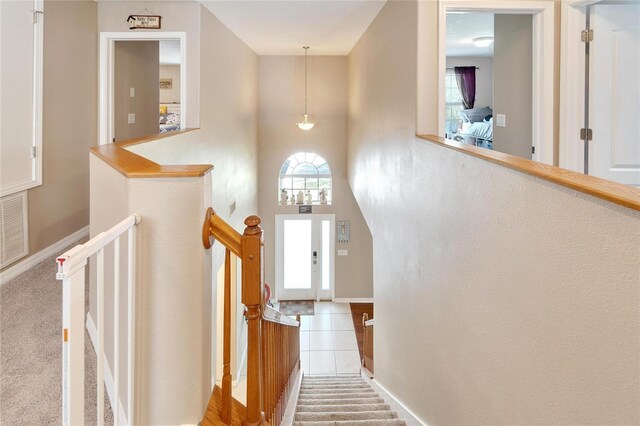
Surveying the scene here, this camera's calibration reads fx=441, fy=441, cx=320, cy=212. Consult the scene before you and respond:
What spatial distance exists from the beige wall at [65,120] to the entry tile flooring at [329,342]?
4.29 m

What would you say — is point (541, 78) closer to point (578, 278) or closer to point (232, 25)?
point (578, 278)

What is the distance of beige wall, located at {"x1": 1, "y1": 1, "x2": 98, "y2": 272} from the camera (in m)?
3.71

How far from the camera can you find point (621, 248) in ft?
3.92

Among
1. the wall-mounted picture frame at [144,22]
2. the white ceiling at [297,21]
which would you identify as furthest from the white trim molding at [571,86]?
the wall-mounted picture frame at [144,22]

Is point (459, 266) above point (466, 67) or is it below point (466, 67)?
below

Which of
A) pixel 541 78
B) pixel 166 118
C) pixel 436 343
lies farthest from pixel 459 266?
pixel 166 118

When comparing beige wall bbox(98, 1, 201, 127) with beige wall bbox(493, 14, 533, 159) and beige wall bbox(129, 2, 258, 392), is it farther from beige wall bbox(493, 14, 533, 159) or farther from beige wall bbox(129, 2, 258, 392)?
beige wall bbox(493, 14, 533, 159)

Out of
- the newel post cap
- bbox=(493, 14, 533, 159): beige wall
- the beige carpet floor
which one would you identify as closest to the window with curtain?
bbox=(493, 14, 533, 159): beige wall

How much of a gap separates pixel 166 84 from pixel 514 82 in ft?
29.6

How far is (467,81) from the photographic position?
9414 millimetres

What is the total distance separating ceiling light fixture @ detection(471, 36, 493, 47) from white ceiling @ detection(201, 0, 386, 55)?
2044 millimetres

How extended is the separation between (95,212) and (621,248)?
2.22 m

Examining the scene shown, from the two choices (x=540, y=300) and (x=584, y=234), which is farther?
(x=540, y=300)

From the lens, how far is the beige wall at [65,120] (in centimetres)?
371
